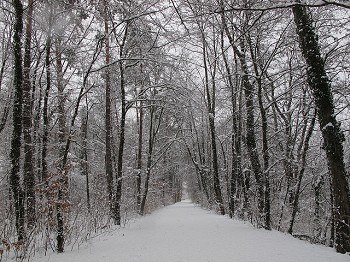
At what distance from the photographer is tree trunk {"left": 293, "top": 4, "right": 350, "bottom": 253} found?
19.9 ft

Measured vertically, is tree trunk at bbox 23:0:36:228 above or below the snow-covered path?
above

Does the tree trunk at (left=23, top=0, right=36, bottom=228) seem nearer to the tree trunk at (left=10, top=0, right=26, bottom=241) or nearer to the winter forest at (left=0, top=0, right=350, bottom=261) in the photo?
the winter forest at (left=0, top=0, right=350, bottom=261)

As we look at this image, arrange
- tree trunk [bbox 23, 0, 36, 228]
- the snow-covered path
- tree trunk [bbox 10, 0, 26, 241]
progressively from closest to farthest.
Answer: the snow-covered path
tree trunk [bbox 10, 0, 26, 241]
tree trunk [bbox 23, 0, 36, 228]

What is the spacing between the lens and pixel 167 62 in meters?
10.2

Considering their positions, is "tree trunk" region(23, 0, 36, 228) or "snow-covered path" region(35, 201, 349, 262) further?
"tree trunk" region(23, 0, 36, 228)

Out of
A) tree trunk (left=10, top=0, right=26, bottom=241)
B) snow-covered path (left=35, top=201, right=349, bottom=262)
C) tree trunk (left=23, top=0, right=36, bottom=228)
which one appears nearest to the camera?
snow-covered path (left=35, top=201, right=349, bottom=262)

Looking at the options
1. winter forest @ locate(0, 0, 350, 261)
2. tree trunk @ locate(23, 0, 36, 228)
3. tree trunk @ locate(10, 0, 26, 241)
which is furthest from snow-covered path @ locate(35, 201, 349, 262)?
tree trunk @ locate(23, 0, 36, 228)

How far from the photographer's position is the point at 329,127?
6.23 meters

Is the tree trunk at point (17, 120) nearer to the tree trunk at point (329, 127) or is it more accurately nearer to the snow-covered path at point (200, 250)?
the snow-covered path at point (200, 250)

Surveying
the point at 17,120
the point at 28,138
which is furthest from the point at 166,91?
the point at 17,120

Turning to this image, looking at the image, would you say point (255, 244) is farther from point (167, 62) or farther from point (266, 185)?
point (167, 62)

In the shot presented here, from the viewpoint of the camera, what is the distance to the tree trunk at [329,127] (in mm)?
6066

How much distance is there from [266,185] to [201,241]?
3162 millimetres

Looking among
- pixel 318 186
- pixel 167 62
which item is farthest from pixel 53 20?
pixel 318 186
